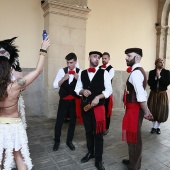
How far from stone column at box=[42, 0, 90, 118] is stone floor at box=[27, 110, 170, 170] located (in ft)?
3.04

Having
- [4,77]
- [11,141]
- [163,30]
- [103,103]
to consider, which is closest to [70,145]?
[103,103]

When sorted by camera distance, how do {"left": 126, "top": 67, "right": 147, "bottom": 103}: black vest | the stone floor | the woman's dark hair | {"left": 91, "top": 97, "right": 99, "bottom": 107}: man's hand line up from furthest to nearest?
the stone floor → {"left": 91, "top": 97, "right": 99, "bottom": 107}: man's hand → {"left": 126, "top": 67, "right": 147, "bottom": 103}: black vest → the woman's dark hair

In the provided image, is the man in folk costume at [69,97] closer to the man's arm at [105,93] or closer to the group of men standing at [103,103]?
the group of men standing at [103,103]

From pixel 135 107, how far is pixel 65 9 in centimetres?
373

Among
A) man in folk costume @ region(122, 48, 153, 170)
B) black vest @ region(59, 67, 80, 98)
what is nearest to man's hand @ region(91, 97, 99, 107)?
man in folk costume @ region(122, 48, 153, 170)

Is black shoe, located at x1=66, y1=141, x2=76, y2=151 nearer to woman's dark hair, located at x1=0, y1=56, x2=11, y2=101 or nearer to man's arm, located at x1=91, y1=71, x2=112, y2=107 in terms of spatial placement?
man's arm, located at x1=91, y1=71, x2=112, y2=107

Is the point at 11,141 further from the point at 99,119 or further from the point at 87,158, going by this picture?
the point at 87,158

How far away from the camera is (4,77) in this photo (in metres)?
1.78

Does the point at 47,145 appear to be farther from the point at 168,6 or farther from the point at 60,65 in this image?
the point at 168,6

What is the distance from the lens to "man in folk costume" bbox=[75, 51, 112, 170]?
2.70 metres

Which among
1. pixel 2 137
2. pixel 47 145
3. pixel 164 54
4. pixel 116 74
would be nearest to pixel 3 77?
pixel 2 137

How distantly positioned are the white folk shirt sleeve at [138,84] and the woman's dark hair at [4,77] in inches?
57.3

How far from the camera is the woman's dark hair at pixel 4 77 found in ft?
5.80

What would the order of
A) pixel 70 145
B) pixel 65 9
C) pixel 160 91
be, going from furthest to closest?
pixel 65 9, pixel 160 91, pixel 70 145
